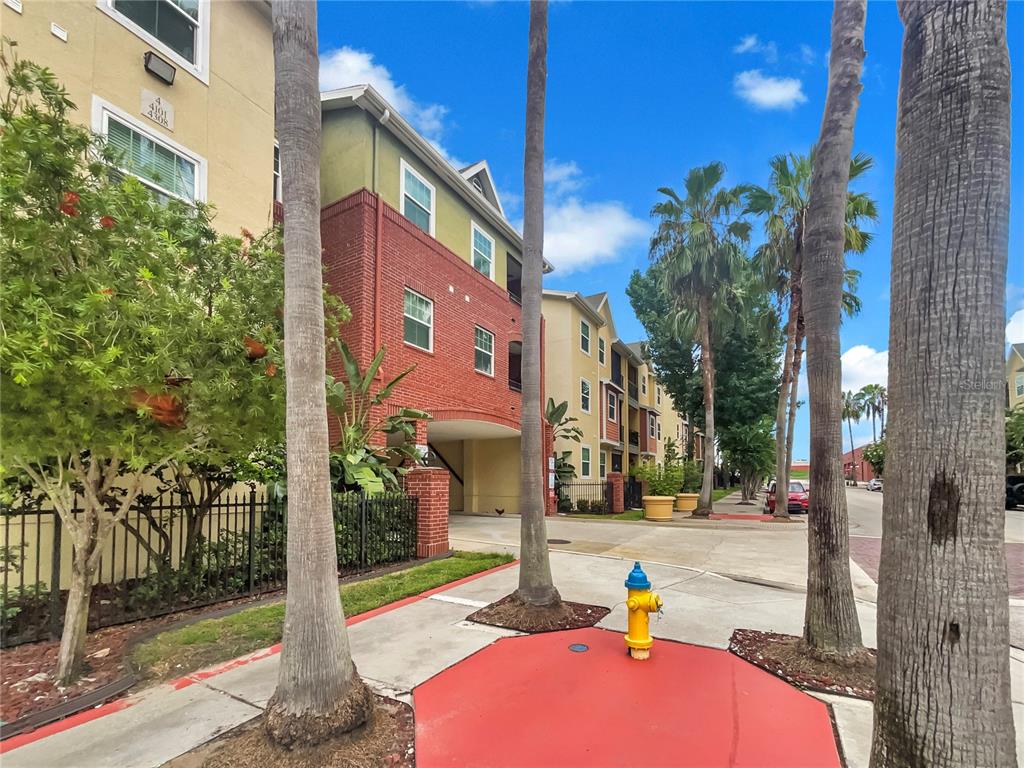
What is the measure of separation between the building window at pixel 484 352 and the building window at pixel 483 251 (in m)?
2.05

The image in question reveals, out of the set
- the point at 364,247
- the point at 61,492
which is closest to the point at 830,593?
the point at 61,492

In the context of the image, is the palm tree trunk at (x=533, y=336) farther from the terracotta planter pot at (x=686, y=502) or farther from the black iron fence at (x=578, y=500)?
the terracotta planter pot at (x=686, y=502)

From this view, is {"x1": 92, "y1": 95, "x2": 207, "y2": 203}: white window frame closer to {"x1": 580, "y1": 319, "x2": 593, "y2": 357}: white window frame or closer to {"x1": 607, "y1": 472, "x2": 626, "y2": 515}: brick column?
{"x1": 607, "y1": 472, "x2": 626, "y2": 515}: brick column

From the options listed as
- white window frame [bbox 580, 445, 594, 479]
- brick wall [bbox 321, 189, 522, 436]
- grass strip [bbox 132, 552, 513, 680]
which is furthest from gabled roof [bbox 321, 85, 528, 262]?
white window frame [bbox 580, 445, 594, 479]

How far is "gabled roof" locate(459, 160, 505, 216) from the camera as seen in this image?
1858 centimetres

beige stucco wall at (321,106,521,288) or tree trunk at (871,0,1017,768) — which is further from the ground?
beige stucco wall at (321,106,521,288)

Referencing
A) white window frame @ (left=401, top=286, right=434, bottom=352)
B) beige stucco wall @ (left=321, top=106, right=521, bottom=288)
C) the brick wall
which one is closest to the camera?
the brick wall

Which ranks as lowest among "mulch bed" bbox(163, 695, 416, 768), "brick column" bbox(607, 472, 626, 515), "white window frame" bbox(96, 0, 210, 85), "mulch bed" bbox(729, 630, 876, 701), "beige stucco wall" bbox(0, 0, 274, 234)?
"brick column" bbox(607, 472, 626, 515)

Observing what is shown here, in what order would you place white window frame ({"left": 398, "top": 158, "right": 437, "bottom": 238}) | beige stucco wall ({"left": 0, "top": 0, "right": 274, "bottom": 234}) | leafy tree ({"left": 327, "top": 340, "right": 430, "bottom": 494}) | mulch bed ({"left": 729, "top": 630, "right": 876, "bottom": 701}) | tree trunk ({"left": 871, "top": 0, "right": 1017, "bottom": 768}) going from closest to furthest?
tree trunk ({"left": 871, "top": 0, "right": 1017, "bottom": 768}) → mulch bed ({"left": 729, "top": 630, "right": 876, "bottom": 701}) → beige stucco wall ({"left": 0, "top": 0, "right": 274, "bottom": 234}) → leafy tree ({"left": 327, "top": 340, "right": 430, "bottom": 494}) → white window frame ({"left": 398, "top": 158, "right": 437, "bottom": 238})

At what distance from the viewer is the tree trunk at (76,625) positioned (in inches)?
179

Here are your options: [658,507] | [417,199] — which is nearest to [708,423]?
[658,507]

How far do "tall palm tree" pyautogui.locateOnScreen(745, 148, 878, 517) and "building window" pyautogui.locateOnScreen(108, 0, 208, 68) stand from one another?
15.6 metres

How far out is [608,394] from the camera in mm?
31266

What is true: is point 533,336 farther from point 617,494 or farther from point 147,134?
point 617,494
